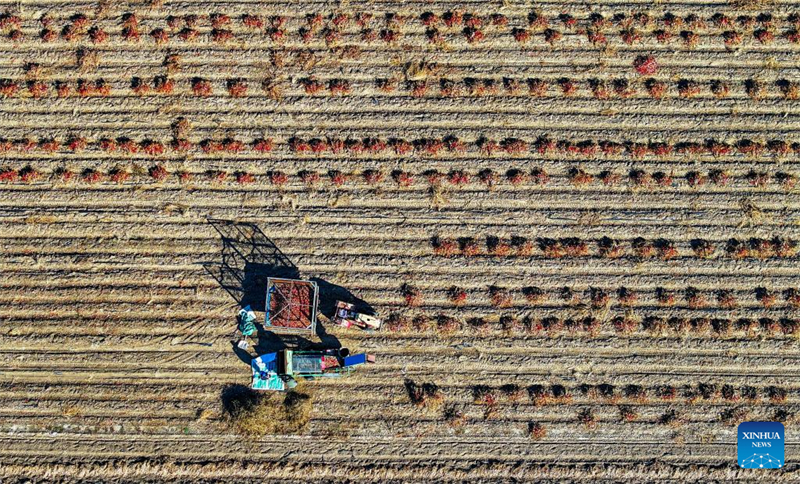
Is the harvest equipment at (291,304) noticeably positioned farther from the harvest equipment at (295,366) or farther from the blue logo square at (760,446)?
the blue logo square at (760,446)

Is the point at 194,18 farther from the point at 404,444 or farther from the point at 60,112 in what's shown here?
the point at 404,444

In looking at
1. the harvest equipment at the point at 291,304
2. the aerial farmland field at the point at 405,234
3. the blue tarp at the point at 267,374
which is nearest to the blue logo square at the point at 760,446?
the aerial farmland field at the point at 405,234

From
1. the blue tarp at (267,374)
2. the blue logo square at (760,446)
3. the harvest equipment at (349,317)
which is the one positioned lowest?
the blue logo square at (760,446)

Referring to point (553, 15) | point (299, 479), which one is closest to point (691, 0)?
point (553, 15)

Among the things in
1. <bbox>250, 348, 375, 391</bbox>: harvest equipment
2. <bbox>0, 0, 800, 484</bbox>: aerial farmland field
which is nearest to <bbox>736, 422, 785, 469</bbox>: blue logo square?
<bbox>0, 0, 800, 484</bbox>: aerial farmland field

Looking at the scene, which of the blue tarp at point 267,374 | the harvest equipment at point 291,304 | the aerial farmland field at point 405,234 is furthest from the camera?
the aerial farmland field at point 405,234
